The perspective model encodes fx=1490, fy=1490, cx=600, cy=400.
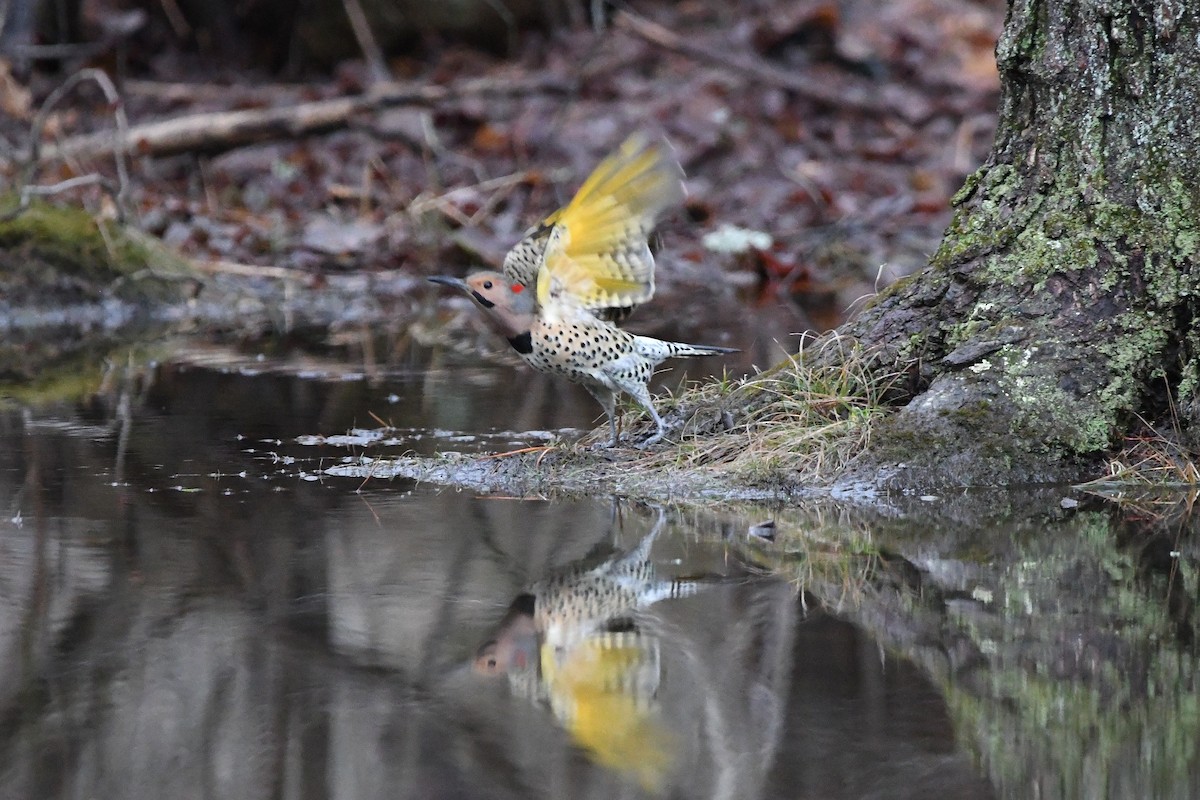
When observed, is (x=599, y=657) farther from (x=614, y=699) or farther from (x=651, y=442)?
(x=651, y=442)

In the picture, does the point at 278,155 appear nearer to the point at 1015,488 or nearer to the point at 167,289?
the point at 167,289

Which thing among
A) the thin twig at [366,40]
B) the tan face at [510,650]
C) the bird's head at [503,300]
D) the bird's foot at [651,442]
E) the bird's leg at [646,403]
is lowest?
the tan face at [510,650]

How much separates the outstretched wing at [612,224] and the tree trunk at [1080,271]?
3.78ft

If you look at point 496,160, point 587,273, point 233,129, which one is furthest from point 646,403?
point 496,160

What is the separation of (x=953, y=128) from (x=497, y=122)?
16.4 ft

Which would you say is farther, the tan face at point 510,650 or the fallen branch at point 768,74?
the fallen branch at point 768,74

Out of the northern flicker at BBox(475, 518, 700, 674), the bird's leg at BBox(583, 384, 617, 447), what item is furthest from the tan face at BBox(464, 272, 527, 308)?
the northern flicker at BBox(475, 518, 700, 674)

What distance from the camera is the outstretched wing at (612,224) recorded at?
5.41 metres

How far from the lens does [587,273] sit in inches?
220

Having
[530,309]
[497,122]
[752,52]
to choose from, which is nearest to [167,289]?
[497,122]

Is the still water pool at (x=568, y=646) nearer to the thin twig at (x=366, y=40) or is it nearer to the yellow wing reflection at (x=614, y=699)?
the yellow wing reflection at (x=614, y=699)

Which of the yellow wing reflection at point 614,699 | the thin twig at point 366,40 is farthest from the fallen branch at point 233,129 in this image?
the yellow wing reflection at point 614,699

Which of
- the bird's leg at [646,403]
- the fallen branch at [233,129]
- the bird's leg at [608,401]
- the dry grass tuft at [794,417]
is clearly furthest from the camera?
the fallen branch at [233,129]

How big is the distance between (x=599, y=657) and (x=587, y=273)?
2296 mm
